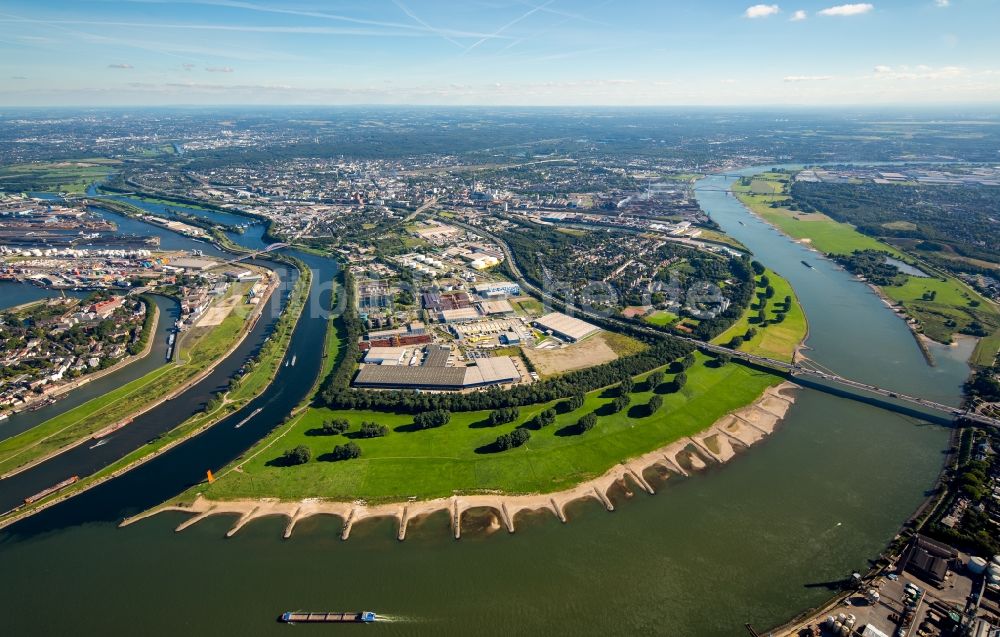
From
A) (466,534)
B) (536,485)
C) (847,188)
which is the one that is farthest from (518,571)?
(847,188)

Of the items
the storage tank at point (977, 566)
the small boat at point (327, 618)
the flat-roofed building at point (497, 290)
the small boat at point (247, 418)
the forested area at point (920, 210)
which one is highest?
the forested area at point (920, 210)

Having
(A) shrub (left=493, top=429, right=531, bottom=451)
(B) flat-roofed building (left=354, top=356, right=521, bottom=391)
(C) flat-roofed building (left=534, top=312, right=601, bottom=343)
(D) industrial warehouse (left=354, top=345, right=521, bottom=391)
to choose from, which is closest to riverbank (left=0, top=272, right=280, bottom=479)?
(D) industrial warehouse (left=354, top=345, right=521, bottom=391)

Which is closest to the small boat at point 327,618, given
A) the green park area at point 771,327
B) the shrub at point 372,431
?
the shrub at point 372,431

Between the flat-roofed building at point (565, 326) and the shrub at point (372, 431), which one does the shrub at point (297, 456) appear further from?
the flat-roofed building at point (565, 326)

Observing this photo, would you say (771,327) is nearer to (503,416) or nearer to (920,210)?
(503,416)

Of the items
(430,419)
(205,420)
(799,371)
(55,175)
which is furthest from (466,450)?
(55,175)

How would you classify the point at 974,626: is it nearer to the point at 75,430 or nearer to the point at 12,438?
the point at 75,430

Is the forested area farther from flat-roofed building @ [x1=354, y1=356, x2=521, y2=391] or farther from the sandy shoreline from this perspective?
flat-roofed building @ [x1=354, y1=356, x2=521, y2=391]
